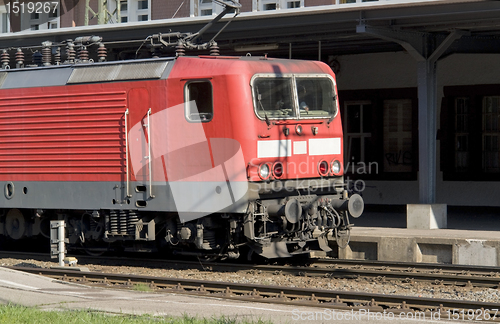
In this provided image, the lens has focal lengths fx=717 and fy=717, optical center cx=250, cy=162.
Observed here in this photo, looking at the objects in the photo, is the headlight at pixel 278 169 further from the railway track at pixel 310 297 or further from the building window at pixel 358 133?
the building window at pixel 358 133

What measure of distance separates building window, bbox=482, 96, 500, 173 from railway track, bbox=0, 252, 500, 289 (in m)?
7.20

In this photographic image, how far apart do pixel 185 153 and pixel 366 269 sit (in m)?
3.37

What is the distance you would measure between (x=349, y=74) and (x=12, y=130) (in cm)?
966

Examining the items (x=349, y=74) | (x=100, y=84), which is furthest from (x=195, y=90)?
(x=349, y=74)

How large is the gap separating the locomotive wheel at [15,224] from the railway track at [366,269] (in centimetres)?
127

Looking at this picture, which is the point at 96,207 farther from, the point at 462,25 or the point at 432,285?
the point at 462,25

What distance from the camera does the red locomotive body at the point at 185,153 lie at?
1049cm

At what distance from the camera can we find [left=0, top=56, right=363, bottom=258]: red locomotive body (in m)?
10.5

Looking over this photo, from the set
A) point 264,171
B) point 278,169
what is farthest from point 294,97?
point 264,171

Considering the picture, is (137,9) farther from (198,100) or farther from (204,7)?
(198,100)

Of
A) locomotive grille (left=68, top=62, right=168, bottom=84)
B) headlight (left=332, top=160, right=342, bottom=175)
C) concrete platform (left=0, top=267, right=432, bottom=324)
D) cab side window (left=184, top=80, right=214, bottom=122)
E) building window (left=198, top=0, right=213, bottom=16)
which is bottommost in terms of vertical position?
concrete platform (left=0, top=267, right=432, bottom=324)

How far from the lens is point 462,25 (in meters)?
13.6

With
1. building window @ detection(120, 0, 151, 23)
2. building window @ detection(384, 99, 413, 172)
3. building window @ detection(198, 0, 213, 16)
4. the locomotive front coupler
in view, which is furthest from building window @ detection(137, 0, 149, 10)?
the locomotive front coupler

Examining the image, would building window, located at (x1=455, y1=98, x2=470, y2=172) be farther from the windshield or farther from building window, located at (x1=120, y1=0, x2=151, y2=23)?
building window, located at (x1=120, y1=0, x2=151, y2=23)
